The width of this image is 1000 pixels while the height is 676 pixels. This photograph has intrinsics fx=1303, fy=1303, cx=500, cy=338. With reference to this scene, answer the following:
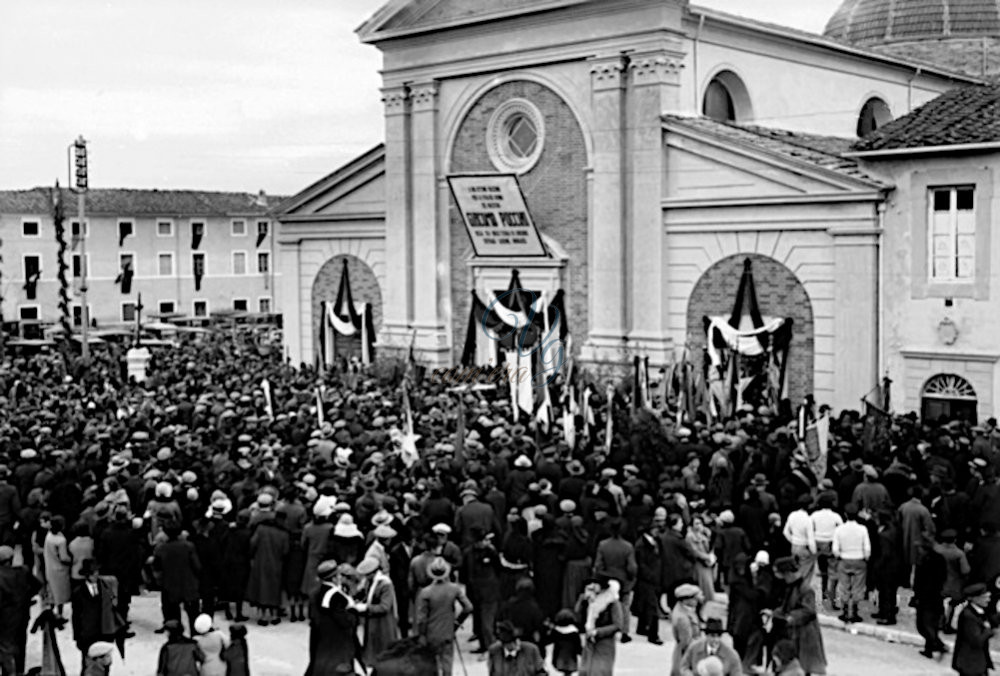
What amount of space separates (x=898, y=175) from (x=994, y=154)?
5.87 feet

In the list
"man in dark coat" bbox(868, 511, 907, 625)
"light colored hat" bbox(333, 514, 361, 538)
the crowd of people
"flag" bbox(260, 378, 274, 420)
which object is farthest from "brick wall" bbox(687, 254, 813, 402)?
"light colored hat" bbox(333, 514, 361, 538)

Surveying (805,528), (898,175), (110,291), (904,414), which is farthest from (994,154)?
(110,291)

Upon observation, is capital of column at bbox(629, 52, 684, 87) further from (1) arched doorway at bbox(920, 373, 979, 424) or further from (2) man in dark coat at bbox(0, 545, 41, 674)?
(2) man in dark coat at bbox(0, 545, 41, 674)

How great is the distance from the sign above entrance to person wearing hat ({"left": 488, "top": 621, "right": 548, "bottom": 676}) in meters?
19.0

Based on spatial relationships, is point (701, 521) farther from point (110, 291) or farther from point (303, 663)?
point (110, 291)

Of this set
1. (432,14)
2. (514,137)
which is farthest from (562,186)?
(432,14)

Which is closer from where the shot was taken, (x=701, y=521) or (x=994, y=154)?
(x=701, y=521)

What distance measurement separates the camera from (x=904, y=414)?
23.2 meters

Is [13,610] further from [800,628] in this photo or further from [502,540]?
[800,628]

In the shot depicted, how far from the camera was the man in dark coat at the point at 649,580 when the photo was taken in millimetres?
13625

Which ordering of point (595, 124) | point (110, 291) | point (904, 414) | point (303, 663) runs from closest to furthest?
point (303, 663) < point (904, 414) < point (595, 124) < point (110, 291)

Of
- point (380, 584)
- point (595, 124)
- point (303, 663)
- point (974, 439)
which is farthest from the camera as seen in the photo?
point (595, 124)

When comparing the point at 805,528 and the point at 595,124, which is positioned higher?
the point at 595,124

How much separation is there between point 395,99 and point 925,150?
13.7 m
